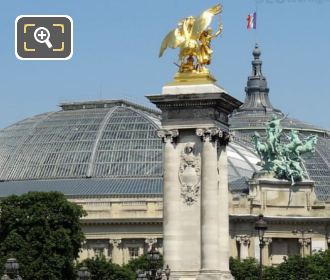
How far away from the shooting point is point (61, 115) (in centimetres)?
18762

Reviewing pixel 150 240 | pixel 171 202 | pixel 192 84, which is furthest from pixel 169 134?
pixel 150 240

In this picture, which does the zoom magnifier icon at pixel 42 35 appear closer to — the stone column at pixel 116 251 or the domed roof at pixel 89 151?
the stone column at pixel 116 251

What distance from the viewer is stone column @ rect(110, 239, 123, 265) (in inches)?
6038

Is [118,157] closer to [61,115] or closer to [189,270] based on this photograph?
[61,115]

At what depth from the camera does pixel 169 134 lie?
246 ft

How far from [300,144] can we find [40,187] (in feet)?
106

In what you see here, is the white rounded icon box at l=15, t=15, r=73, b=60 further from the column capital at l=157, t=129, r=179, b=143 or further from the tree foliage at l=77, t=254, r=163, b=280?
the tree foliage at l=77, t=254, r=163, b=280

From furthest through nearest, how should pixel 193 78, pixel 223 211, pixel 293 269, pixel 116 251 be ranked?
pixel 116 251, pixel 293 269, pixel 223 211, pixel 193 78

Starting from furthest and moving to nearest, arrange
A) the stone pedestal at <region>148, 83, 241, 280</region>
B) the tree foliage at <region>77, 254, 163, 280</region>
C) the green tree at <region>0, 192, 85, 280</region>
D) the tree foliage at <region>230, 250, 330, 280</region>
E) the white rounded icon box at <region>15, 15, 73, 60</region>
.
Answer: the tree foliage at <region>230, 250, 330, 280</region> < the tree foliage at <region>77, 254, 163, 280</region> < the green tree at <region>0, 192, 85, 280</region> < the stone pedestal at <region>148, 83, 241, 280</region> < the white rounded icon box at <region>15, 15, 73, 60</region>

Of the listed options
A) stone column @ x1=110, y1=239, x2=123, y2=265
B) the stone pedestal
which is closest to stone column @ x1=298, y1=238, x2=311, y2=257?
stone column @ x1=110, y1=239, x2=123, y2=265

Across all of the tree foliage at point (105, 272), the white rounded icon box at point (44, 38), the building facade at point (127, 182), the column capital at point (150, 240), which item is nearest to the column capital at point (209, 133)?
the white rounded icon box at point (44, 38)

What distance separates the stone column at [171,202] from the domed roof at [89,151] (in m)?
86.7

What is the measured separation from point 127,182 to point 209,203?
306 ft

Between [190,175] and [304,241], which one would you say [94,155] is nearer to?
[304,241]
